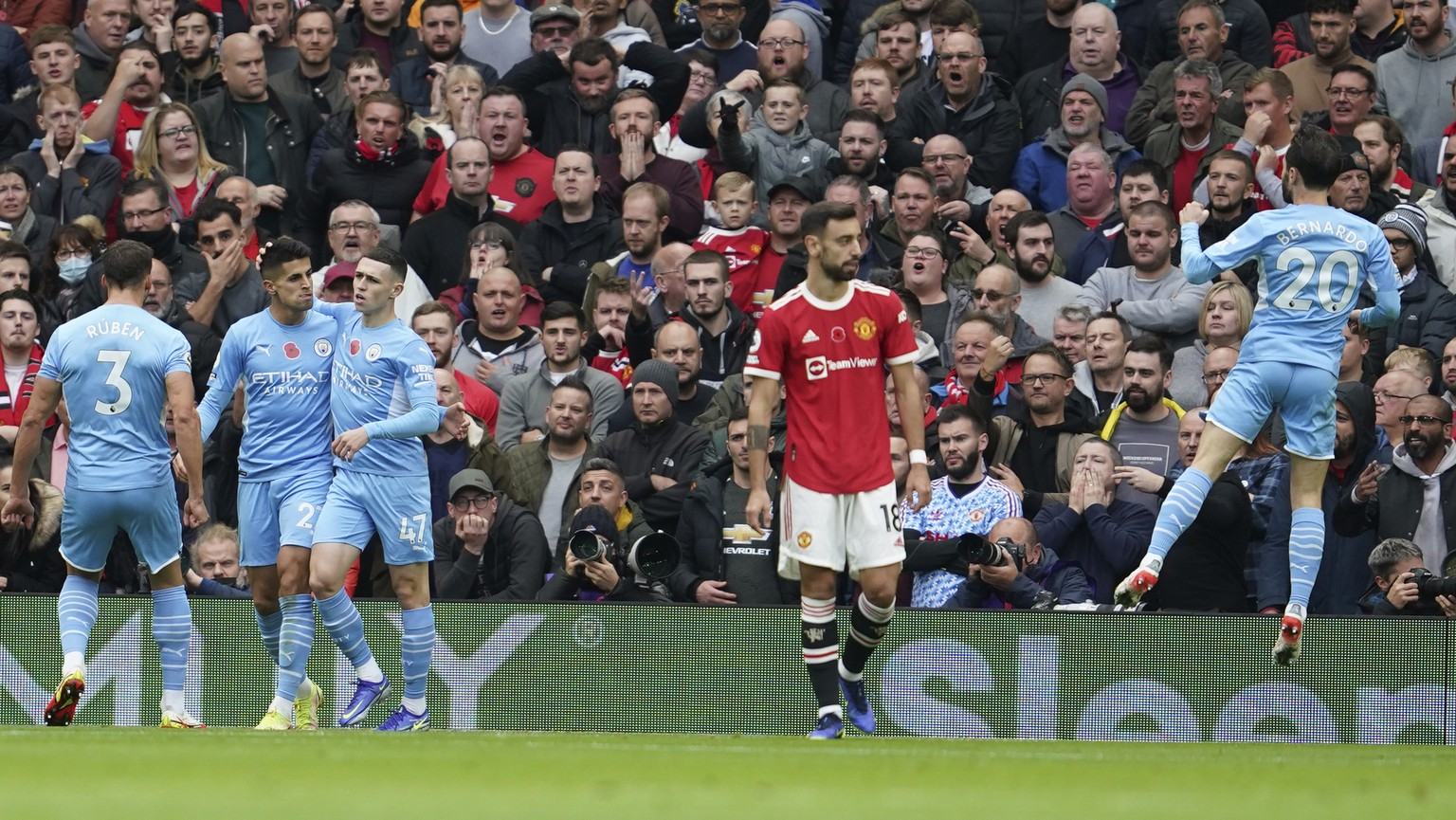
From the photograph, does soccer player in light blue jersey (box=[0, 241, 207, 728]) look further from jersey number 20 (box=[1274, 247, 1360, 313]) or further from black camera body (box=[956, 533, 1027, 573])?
jersey number 20 (box=[1274, 247, 1360, 313])

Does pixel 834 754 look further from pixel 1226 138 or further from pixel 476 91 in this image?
pixel 476 91

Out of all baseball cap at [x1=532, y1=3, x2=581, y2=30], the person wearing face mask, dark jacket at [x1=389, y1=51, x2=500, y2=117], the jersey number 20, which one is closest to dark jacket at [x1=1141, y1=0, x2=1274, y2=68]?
baseball cap at [x1=532, y1=3, x2=581, y2=30]

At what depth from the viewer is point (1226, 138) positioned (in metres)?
14.9

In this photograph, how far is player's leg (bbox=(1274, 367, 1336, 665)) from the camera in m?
10.2

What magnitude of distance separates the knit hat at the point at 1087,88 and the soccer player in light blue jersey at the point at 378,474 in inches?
233

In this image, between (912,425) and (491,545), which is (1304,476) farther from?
(491,545)

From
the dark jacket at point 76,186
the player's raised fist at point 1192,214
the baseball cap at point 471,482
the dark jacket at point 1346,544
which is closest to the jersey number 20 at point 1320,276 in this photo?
the player's raised fist at point 1192,214

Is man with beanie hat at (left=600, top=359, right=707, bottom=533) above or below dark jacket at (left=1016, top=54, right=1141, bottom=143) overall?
below

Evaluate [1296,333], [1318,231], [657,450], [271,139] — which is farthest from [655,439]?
[271,139]

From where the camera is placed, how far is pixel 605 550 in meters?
12.2

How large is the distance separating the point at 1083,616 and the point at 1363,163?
386 centimetres

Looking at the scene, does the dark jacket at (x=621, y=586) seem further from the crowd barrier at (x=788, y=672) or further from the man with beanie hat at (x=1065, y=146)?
the man with beanie hat at (x=1065, y=146)

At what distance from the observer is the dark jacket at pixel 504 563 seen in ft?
40.9

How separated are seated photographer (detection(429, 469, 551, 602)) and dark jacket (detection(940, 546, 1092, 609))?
2.37 m
